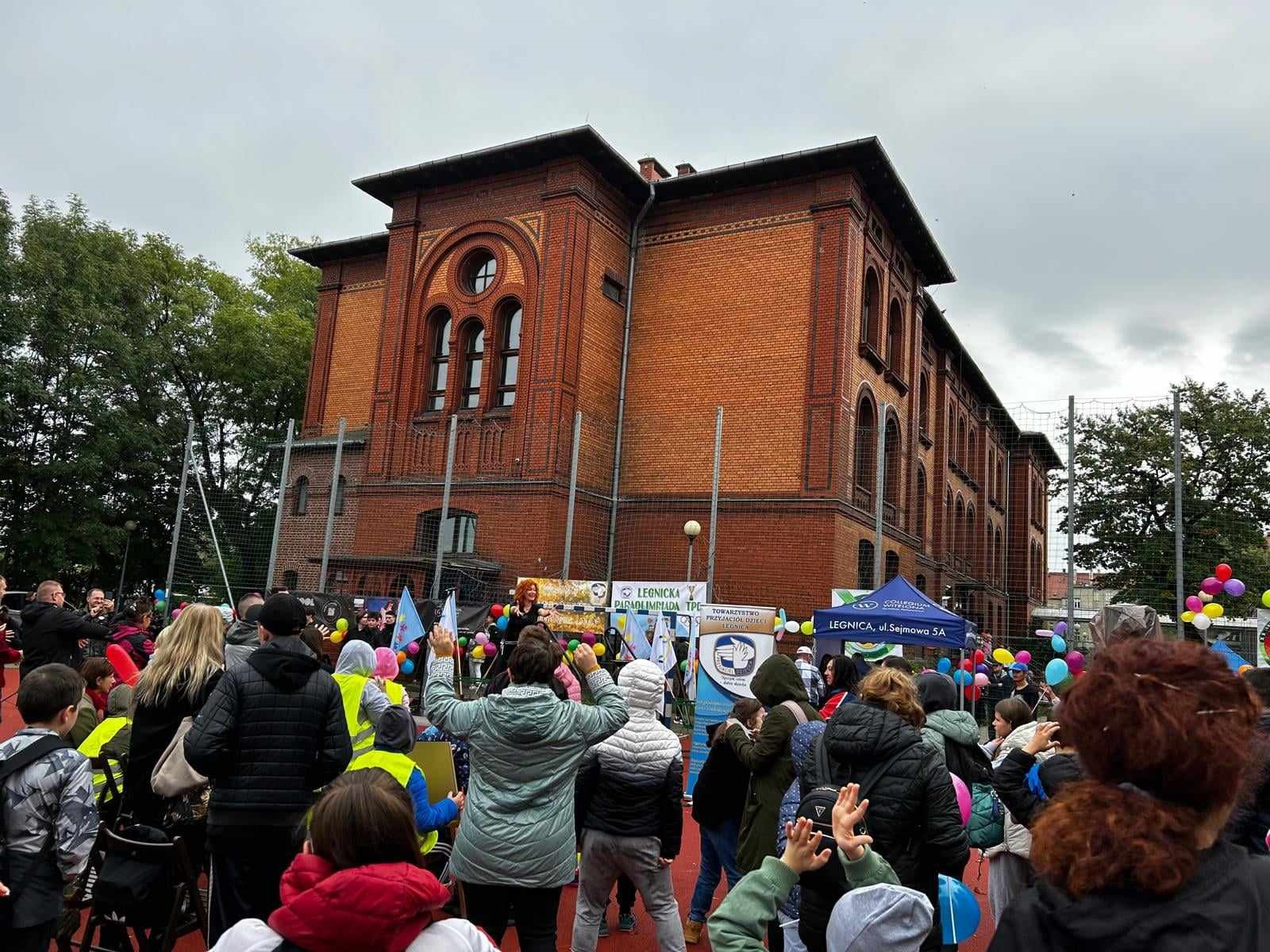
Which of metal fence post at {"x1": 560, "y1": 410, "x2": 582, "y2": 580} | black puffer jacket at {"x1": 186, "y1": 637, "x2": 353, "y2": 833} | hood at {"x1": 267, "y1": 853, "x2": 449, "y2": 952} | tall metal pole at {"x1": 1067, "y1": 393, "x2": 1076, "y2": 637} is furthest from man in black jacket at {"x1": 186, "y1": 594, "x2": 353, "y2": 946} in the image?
metal fence post at {"x1": 560, "y1": 410, "x2": 582, "y2": 580}

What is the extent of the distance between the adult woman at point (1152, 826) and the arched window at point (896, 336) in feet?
80.3

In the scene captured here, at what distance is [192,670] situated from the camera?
477cm

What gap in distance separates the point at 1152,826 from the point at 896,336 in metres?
25.2

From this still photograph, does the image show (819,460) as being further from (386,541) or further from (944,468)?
(944,468)

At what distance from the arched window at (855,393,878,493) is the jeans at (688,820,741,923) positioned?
15.7 metres

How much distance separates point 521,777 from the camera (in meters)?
4.30

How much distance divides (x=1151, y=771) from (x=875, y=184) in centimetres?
2249

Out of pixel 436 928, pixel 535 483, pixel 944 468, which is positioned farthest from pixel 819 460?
pixel 436 928

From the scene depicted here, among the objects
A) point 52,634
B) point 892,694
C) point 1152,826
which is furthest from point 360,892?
point 52,634

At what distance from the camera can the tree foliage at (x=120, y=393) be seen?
27.3m

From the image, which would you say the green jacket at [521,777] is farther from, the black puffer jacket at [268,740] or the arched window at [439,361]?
the arched window at [439,361]

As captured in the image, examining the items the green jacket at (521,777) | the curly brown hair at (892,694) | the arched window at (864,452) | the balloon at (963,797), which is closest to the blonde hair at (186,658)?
the green jacket at (521,777)

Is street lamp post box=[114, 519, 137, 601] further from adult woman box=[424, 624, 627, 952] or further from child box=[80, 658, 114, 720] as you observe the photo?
adult woman box=[424, 624, 627, 952]

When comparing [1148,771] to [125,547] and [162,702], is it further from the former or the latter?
[125,547]
